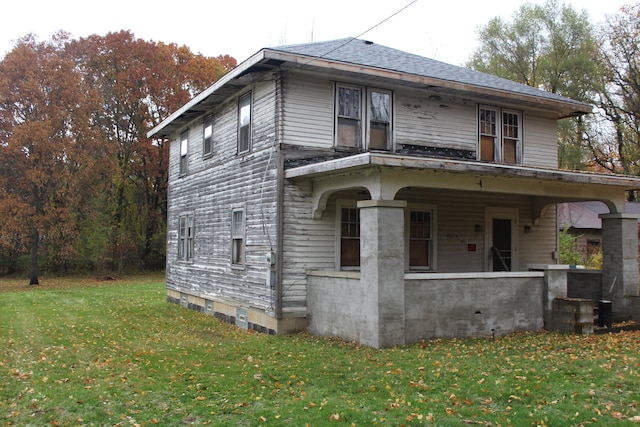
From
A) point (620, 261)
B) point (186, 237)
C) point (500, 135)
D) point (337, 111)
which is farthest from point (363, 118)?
point (186, 237)

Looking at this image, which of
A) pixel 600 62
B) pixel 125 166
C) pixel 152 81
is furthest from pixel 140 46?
pixel 600 62

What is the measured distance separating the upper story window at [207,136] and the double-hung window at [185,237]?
2221 millimetres

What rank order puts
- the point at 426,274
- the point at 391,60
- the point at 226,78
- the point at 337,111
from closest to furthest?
1. the point at 426,274
2. the point at 337,111
3. the point at 226,78
4. the point at 391,60

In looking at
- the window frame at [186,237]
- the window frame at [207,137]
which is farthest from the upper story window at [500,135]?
the window frame at [186,237]

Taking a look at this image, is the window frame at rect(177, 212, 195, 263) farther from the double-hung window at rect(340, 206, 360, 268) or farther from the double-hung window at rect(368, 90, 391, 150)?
→ the double-hung window at rect(368, 90, 391, 150)

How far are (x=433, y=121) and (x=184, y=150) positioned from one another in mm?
8805

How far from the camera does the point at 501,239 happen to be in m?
15.3

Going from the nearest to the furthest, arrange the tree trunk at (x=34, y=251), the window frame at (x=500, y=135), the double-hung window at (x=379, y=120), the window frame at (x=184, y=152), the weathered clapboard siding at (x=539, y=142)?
the double-hung window at (x=379, y=120) < the window frame at (x=500, y=135) < the weathered clapboard siding at (x=539, y=142) < the window frame at (x=184, y=152) < the tree trunk at (x=34, y=251)

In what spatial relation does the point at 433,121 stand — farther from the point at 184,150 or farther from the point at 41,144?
the point at 41,144

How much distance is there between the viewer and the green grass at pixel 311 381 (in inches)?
245

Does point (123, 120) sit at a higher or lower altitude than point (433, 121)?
higher

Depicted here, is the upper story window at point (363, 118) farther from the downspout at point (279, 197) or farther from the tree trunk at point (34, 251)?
the tree trunk at point (34, 251)

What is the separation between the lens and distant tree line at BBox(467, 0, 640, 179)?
3158 centimetres

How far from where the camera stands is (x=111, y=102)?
35.5 metres
